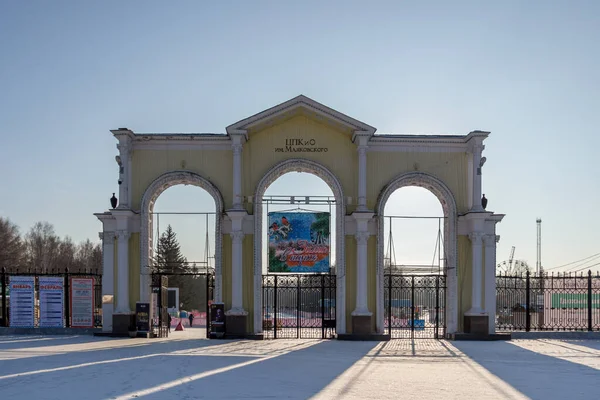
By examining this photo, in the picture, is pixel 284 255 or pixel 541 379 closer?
pixel 541 379

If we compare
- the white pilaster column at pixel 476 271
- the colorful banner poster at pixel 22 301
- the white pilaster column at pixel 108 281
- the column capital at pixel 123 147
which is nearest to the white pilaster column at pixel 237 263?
the white pilaster column at pixel 108 281

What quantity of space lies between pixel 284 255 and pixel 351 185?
3.65 metres

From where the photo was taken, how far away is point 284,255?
23719 millimetres

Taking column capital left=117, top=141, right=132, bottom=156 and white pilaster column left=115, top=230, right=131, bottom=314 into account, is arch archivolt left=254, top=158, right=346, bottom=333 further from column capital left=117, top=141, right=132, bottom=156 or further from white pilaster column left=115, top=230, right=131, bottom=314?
column capital left=117, top=141, right=132, bottom=156

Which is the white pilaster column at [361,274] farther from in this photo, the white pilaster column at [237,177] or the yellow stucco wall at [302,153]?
the white pilaster column at [237,177]

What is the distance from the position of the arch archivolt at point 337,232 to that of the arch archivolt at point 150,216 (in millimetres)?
1344

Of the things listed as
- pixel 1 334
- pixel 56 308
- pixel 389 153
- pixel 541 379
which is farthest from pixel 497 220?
pixel 1 334

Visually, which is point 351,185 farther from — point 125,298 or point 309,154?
point 125,298

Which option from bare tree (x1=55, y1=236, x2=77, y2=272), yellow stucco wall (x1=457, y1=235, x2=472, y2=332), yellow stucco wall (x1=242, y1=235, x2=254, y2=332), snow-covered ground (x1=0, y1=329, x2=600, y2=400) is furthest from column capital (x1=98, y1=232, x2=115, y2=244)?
bare tree (x1=55, y1=236, x2=77, y2=272)

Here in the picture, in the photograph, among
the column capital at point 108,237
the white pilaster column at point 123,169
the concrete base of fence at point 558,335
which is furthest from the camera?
the concrete base of fence at point 558,335

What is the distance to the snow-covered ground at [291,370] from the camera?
12.1 m

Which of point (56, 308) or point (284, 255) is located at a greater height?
point (284, 255)

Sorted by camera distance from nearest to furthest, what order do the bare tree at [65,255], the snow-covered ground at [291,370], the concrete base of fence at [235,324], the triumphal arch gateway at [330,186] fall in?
1. the snow-covered ground at [291,370]
2. the concrete base of fence at [235,324]
3. the triumphal arch gateway at [330,186]
4. the bare tree at [65,255]

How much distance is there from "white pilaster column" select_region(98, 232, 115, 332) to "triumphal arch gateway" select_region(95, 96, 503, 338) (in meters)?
0.04
